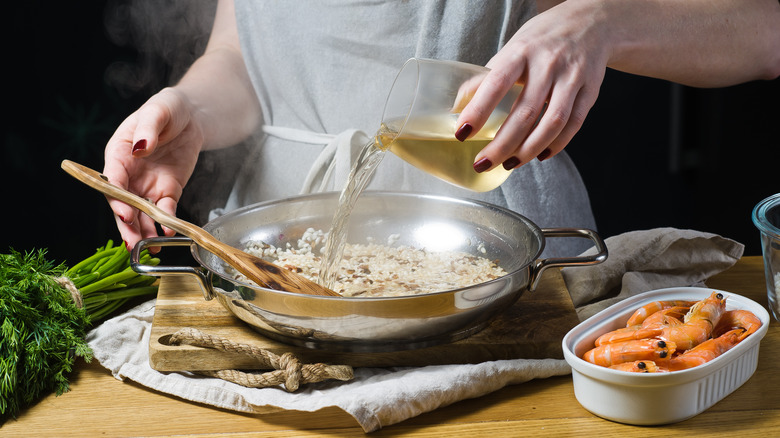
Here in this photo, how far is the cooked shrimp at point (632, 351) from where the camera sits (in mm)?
Answer: 844

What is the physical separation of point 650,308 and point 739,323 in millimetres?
110

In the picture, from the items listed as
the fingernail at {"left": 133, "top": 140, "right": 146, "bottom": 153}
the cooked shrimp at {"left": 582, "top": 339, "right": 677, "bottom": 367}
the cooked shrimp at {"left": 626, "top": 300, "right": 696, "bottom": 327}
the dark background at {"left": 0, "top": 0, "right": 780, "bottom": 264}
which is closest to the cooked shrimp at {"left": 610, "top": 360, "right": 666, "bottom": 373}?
the cooked shrimp at {"left": 582, "top": 339, "right": 677, "bottom": 367}

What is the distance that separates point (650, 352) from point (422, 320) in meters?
0.27

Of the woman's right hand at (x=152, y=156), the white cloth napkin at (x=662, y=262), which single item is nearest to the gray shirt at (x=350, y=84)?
the woman's right hand at (x=152, y=156)

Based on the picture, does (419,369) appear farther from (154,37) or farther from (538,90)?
(154,37)

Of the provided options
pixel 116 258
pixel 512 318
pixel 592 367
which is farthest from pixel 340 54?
pixel 592 367

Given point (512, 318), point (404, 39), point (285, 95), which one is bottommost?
point (512, 318)

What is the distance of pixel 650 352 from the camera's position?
85cm

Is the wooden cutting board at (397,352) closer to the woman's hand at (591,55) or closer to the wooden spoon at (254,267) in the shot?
the wooden spoon at (254,267)

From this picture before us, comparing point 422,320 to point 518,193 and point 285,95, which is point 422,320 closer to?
point 518,193

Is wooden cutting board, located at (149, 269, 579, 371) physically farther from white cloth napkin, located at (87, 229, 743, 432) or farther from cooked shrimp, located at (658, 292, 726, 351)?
cooked shrimp, located at (658, 292, 726, 351)

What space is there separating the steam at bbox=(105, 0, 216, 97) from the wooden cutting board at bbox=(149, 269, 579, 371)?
3.63 ft

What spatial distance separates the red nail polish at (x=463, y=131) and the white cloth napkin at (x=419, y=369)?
11.6 inches

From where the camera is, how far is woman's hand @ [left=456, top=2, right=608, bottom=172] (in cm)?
93
